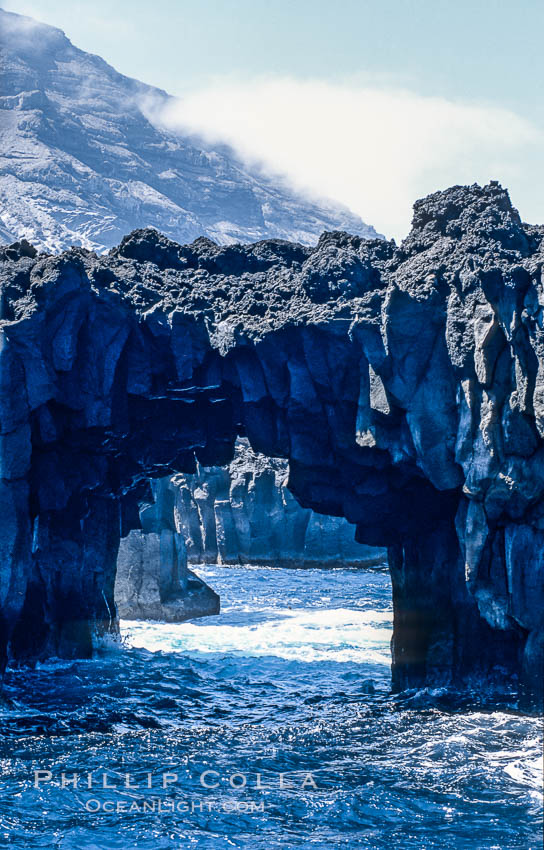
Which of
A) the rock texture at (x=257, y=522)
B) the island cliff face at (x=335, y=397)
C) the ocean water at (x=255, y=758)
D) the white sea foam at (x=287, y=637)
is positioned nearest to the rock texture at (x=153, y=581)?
the white sea foam at (x=287, y=637)

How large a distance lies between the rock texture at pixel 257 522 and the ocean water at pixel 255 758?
175ft

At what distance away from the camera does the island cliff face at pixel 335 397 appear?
104ft

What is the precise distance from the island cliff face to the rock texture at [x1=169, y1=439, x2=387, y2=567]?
5642cm

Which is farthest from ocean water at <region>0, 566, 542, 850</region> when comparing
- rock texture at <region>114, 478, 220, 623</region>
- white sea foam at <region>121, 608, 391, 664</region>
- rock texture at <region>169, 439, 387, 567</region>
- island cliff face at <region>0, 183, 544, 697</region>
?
rock texture at <region>169, 439, 387, 567</region>

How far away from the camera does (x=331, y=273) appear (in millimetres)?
36406

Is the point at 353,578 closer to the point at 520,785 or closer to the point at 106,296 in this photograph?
the point at 106,296

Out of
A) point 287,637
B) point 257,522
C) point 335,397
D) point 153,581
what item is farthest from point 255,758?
point 257,522

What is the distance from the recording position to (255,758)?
1150 inches

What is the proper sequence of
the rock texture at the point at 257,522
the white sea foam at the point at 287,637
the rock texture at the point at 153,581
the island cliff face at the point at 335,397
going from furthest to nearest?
the rock texture at the point at 257,522, the rock texture at the point at 153,581, the white sea foam at the point at 287,637, the island cliff face at the point at 335,397

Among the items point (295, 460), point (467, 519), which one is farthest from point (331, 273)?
point (467, 519)

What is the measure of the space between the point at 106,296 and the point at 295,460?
10.4 m

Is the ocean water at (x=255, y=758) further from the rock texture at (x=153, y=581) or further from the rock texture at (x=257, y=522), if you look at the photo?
the rock texture at (x=257, y=522)

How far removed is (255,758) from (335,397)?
1419 centimetres

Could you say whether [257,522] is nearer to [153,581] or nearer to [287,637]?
[153,581]
